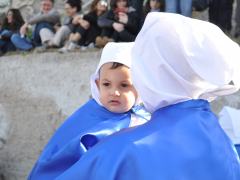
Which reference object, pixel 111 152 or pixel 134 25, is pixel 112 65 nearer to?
→ pixel 111 152

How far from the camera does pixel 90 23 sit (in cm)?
822

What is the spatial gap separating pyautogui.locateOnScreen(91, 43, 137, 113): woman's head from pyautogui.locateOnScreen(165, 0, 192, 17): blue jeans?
4470mm

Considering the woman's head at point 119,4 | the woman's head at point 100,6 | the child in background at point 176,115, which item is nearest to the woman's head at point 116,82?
the child in background at point 176,115

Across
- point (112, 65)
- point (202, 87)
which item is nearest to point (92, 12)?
point (112, 65)

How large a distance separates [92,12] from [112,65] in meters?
5.40

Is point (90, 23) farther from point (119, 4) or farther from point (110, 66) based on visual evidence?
point (110, 66)

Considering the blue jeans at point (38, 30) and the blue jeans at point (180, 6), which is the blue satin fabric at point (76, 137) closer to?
the blue jeans at point (180, 6)

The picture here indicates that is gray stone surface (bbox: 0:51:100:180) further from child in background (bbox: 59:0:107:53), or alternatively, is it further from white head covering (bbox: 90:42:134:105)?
white head covering (bbox: 90:42:134:105)

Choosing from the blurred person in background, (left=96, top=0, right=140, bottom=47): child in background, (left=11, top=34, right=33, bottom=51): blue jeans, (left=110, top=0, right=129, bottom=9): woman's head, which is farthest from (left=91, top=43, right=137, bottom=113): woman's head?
(left=11, top=34, right=33, bottom=51): blue jeans

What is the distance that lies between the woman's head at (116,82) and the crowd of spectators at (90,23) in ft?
14.8

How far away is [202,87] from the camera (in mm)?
1964

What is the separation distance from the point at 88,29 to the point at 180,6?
57.5 inches

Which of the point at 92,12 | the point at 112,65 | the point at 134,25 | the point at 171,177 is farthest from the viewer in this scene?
the point at 92,12

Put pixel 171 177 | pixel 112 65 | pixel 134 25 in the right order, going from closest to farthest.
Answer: pixel 171 177
pixel 112 65
pixel 134 25
